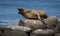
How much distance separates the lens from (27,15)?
3.16 metres

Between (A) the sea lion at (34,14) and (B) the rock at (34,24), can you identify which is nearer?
(B) the rock at (34,24)

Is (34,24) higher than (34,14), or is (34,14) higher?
(34,14)

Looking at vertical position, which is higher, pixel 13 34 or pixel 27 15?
pixel 27 15

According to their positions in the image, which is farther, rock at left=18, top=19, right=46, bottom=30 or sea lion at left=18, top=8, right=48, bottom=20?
sea lion at left=18, top=8, right=48, bottom=20

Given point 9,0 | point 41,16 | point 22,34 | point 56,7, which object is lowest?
point 22,34

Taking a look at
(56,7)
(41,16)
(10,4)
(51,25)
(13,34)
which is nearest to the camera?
(13,34)

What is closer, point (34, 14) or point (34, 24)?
point (34, 24)

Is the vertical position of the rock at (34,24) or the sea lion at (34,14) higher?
the sea lion at (34,14)

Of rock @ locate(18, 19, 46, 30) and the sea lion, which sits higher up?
the sea lion

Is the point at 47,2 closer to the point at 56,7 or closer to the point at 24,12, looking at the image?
the point at 56,7

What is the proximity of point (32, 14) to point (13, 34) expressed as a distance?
1146 millimetres

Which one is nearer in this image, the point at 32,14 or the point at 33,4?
the point at 32,14

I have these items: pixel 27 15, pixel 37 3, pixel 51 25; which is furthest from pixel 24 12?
pixel 37 3

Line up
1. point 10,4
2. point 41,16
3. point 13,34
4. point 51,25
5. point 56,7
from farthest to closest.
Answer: point 10,4 < point 56,7 < point 41,16 < point 51,25 < point 13,34
